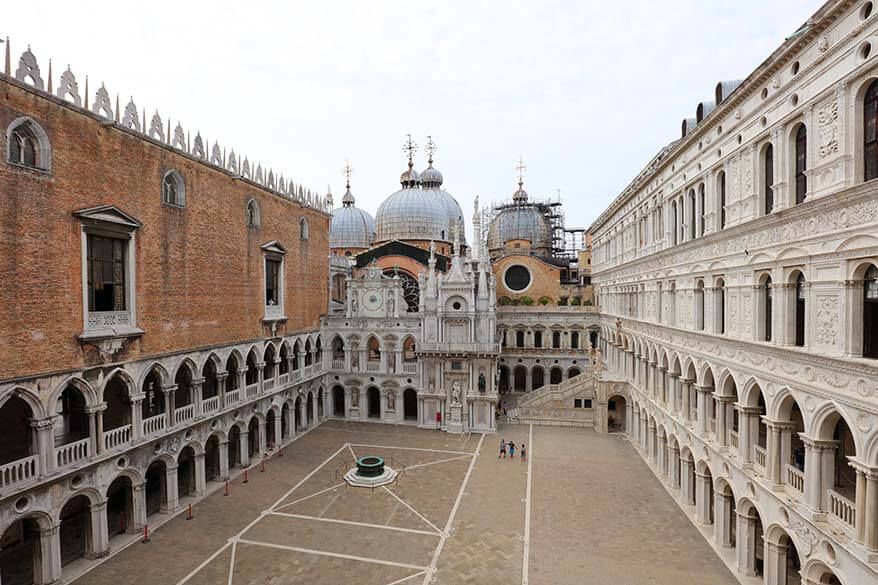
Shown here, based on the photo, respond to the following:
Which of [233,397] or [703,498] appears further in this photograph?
[233,397]

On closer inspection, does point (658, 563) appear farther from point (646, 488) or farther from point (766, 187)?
point (766, 187)

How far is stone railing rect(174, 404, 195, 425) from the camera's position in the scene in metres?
22.7

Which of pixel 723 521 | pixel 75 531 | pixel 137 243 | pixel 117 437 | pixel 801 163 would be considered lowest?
pixel 75 531

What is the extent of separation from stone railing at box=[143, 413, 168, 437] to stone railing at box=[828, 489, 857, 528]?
80.3ft

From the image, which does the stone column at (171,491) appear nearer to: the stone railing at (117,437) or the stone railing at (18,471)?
the stone railing at (117,437)

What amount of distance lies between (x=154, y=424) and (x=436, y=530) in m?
13.4

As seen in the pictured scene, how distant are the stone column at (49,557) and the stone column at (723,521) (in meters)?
24.4

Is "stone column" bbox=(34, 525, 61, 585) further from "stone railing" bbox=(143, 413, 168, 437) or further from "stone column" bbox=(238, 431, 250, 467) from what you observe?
"stone column" bbox=(238, 431, 250, 467)

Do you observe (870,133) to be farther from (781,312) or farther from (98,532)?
(98,532)

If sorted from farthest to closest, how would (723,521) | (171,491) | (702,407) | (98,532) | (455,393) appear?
(455,393) < (171,491) < (702,407) < (723,521) < (98,532)

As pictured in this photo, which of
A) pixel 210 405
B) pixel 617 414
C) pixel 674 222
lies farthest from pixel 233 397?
pixel 617 414

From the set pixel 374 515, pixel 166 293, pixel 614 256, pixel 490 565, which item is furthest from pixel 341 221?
pixel 490 565

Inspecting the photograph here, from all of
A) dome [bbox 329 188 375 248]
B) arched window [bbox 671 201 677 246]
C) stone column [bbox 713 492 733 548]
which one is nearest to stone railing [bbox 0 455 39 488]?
stone column [bbox 713 492 733 548]

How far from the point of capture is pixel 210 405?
991 inches
